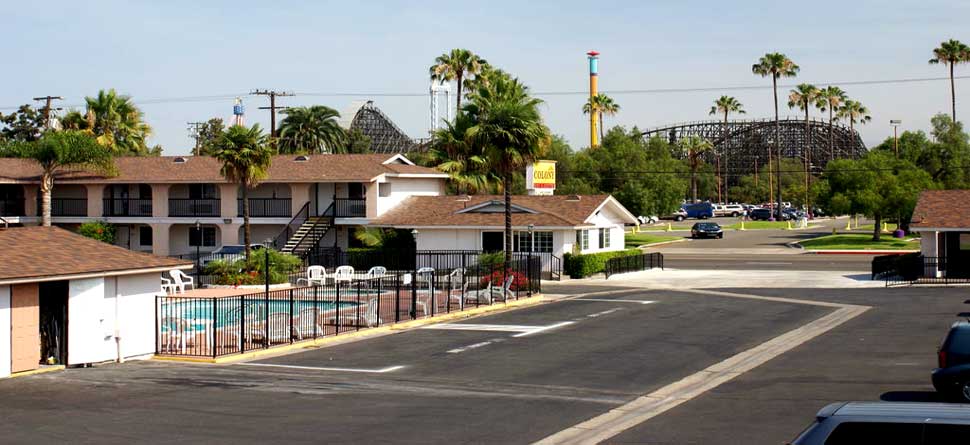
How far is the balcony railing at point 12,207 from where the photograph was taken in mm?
61188

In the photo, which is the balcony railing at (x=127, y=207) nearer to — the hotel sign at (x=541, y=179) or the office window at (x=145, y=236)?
the office window at (x=145, y=236)

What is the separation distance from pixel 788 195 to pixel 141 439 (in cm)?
13501

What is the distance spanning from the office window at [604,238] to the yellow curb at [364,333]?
15640 mm

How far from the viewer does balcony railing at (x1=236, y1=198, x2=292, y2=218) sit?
57562mm

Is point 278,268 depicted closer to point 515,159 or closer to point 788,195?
point 515,159

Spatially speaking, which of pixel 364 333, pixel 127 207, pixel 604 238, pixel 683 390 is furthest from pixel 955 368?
pixel 127 207

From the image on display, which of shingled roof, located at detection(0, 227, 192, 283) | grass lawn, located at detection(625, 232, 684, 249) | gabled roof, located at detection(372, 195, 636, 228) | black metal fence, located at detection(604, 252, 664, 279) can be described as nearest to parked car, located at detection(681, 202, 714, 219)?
grass lawn, located at detection(625, 232, 684, 249)

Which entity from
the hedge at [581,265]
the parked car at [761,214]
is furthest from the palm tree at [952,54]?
the hedge at [581,265]

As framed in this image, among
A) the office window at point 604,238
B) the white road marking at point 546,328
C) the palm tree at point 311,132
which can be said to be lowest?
the white road marking at point 546,328

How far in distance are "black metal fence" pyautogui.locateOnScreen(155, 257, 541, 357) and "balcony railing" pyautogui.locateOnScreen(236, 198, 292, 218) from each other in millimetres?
12978

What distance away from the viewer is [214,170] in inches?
2319

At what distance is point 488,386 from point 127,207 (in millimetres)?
44598

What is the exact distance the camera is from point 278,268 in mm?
46688

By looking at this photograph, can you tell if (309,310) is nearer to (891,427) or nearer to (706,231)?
(891,427)
